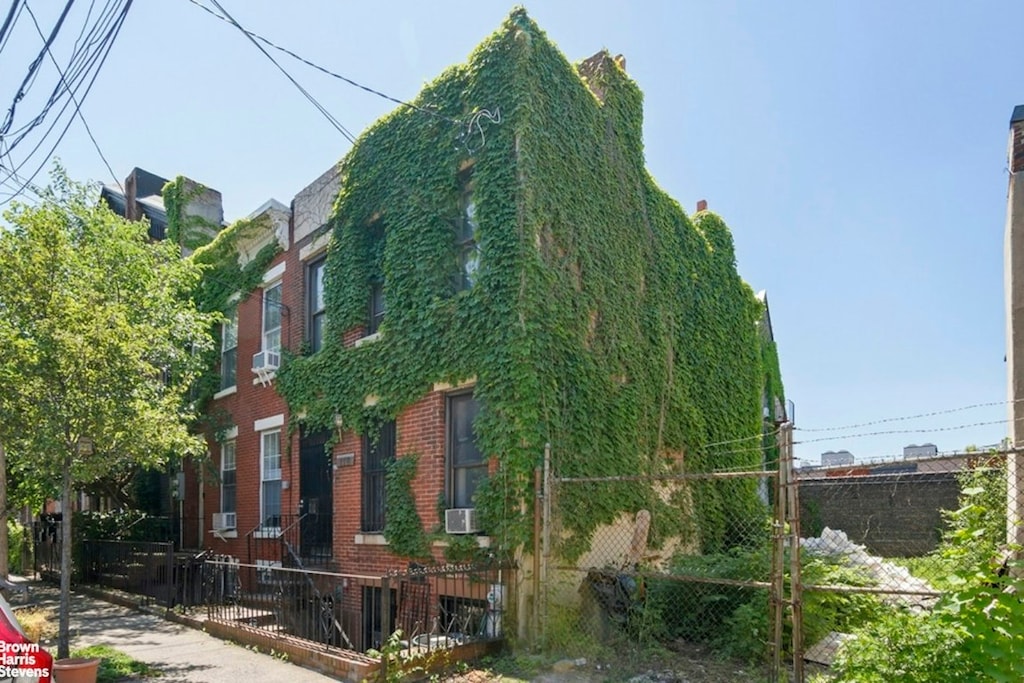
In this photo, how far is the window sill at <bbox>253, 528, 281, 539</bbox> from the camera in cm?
1302

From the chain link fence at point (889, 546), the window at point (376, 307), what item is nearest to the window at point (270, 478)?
the window at point (376, 307)

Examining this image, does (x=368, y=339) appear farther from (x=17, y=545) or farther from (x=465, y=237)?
(x=17, y=545)

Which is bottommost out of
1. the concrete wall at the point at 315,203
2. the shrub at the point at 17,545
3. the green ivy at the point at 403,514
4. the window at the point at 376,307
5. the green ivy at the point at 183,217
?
the shrub at the point at 17,545

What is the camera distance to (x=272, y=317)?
1457cm

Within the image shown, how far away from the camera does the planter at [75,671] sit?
658cm

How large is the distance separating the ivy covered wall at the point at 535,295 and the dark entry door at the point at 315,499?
634 millimetres

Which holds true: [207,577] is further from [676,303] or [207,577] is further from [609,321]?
[676,303]

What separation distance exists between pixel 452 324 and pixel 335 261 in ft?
10.7

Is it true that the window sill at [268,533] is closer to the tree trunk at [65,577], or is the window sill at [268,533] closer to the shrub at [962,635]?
the tree trunk at [65,577]

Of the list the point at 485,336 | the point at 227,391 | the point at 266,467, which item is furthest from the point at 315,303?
the point at 485,336

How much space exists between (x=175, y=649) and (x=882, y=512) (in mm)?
18175

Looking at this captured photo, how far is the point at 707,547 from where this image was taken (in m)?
12.3

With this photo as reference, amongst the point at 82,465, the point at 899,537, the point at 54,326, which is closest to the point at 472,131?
the point at 54,326

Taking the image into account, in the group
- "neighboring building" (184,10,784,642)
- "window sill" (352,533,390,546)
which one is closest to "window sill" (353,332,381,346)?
"neighboring building" (184,10,784,642)
